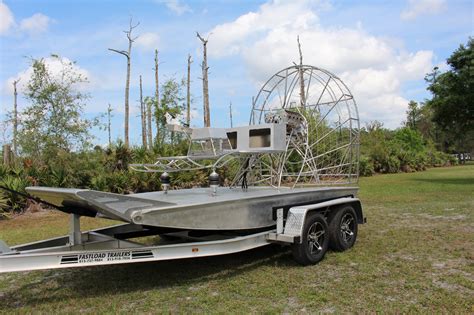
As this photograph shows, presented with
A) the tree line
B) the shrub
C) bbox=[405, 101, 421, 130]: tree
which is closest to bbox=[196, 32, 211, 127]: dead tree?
the tree line

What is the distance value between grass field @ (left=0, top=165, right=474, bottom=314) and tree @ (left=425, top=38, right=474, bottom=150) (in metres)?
16.1

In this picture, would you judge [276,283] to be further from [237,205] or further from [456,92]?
[456,92]

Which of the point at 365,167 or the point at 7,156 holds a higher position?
the point at 7,156

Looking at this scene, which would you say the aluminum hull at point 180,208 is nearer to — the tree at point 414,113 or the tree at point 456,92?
the tree at point 456,92

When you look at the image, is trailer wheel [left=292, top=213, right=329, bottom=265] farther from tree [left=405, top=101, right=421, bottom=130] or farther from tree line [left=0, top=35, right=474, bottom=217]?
tree [left=405, top=101, right=421, bottom=130]

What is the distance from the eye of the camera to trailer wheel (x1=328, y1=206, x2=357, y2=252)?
248 inches

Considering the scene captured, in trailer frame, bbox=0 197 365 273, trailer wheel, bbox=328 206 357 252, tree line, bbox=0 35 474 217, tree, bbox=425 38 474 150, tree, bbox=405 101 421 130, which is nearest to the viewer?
trailer frame, bbox=0 197 365 273

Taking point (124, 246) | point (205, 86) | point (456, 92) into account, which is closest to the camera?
point (124, 246)

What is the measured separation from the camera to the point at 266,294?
4602mm

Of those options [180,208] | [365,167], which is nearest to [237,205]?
[180,208]

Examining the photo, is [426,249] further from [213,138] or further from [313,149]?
[213,138]

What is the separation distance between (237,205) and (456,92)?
2052 centimetres

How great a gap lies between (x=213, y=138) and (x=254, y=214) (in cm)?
138

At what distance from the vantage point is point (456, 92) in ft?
71.2
